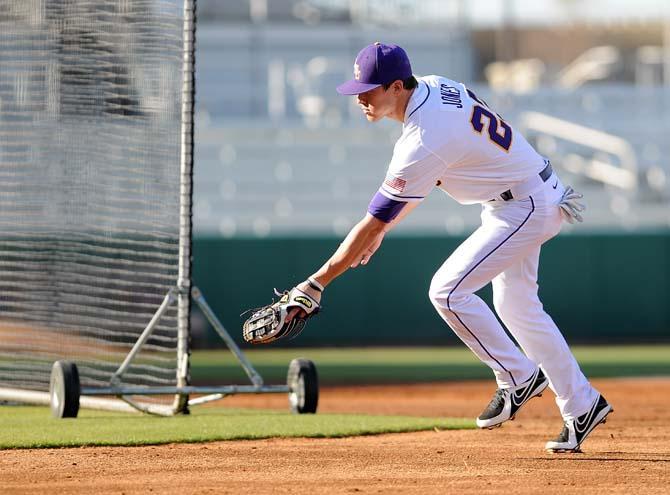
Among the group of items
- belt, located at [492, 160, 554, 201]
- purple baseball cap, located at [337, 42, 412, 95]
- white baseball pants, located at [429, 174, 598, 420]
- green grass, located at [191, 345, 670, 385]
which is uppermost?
purple baseball cap, located at [337, 42, 412, 95]

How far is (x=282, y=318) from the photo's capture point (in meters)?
6.11

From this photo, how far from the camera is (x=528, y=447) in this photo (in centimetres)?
739

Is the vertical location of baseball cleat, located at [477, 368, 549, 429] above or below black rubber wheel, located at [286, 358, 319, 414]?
above

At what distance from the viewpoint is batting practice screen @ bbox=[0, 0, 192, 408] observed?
35.6 feet

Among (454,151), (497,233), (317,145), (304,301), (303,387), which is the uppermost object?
(454,151)

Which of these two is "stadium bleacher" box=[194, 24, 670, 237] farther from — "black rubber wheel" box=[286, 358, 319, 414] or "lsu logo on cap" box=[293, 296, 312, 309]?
"lsu logo on cap" box=[293, 296, 312, 309]

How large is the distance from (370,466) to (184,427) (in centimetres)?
227

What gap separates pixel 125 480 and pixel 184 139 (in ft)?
14.3

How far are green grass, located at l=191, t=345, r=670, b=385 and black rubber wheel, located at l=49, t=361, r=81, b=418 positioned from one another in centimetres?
633

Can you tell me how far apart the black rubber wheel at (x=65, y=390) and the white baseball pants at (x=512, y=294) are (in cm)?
329

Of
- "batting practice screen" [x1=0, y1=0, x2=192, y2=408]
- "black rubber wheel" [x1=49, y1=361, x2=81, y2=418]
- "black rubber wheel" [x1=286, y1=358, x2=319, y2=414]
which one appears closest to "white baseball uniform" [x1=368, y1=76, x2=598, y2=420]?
"black rubber wheel" [x1=286, y1=358, x2=319, y2=414]

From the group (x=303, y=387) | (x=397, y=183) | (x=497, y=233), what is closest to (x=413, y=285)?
(x=303, y=387)

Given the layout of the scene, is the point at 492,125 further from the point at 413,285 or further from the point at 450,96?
the point at 413,285

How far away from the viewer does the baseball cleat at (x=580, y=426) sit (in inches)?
272
